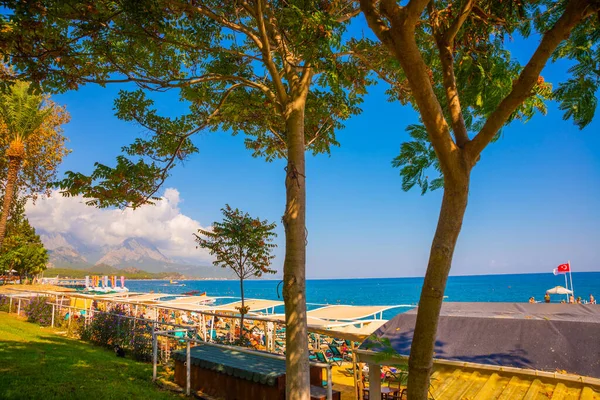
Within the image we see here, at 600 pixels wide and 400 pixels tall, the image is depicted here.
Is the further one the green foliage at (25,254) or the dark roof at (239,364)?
the green foliage at (25,254)

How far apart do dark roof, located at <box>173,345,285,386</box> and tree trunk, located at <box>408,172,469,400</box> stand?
3.62m

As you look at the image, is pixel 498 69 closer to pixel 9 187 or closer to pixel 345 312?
pixel 345 312

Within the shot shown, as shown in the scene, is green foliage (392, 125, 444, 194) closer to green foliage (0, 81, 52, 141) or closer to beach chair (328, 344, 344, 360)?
beach chair (328, 344, 344, 360)

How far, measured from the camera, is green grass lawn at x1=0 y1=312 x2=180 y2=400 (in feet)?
19.5

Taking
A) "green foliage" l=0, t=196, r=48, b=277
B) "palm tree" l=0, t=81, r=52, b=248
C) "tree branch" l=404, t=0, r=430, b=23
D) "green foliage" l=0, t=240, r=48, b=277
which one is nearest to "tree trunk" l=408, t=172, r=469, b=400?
"tree branch" l=404, t=0, r=430, b=23

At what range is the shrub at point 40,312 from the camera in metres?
14.3

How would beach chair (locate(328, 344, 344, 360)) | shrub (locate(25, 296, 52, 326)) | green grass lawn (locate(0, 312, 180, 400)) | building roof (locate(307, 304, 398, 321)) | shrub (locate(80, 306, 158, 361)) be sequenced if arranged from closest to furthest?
green grass lawn (locate(0, 312, 180, 400)), shrub (locate(80, 306, 158, 361)), shrub (locate(25, 296, 52, 326)), building roof (locate(307, 304, 398, 321)), beach chair (locate(328, 344, 344, 360))

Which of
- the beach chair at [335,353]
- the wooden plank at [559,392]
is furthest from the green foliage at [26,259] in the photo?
the wooden plank at [559,392]

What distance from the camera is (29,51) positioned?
399 cm

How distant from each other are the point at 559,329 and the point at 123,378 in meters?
7.35

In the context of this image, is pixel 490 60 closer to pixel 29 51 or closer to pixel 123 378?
pixel 29 51

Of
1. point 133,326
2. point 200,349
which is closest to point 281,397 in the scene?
point 200,349

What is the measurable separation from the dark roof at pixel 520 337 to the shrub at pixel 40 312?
13319 mm

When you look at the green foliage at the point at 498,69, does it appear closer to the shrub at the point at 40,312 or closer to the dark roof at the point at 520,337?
the dark roof at the point at 520,337
